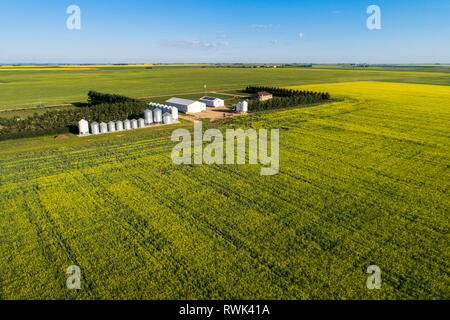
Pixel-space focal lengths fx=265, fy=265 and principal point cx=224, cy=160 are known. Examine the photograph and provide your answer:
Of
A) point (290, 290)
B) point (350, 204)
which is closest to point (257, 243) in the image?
point (290, 290)

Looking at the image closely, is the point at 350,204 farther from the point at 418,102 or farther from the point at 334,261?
the point at 418,102

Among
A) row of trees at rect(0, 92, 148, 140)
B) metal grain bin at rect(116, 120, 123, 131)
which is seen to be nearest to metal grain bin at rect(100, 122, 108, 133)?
metal grain bin at rect(116, 120, 123, 131)

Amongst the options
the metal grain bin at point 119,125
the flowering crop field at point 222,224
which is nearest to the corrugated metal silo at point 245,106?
the flowering crop field at point 222,224

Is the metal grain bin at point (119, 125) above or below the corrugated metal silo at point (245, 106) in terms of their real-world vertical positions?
below

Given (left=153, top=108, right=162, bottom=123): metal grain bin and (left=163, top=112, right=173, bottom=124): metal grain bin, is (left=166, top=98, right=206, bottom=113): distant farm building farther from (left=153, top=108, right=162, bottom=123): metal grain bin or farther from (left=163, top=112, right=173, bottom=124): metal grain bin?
(left=153, top=108, right=162, bottom=123): metal grain bin

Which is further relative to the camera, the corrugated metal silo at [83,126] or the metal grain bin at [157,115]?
the metal grain bin at [157,115]

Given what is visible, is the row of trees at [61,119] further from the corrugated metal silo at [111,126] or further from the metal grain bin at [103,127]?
the metal grain bin at [103,127]

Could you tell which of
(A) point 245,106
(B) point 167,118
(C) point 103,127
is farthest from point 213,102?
(C) point 103,127
